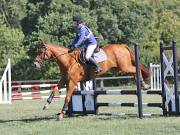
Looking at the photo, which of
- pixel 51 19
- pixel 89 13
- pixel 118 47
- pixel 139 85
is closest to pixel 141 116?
pixel 139 85

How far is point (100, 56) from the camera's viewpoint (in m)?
13.9

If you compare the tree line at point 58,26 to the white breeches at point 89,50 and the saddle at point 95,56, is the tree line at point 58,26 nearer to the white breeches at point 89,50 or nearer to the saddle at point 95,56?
the saddle at point 95,56

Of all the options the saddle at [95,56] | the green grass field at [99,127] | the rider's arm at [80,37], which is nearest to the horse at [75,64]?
the saddle at [95,56]

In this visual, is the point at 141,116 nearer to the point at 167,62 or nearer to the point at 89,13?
the point at 167,62

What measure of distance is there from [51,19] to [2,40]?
5569 mm

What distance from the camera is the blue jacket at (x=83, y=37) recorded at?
13.4 m

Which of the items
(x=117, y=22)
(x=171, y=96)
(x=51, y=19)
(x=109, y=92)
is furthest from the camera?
(x=117, y=22)

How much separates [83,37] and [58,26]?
1490 inches

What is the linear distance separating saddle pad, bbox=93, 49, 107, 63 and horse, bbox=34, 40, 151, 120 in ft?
0.39

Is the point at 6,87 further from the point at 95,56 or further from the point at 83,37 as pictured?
the point at 83,37

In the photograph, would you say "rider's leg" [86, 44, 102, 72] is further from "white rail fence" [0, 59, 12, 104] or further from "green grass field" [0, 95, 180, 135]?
"white rail fence" [0, 59, 12, 104]

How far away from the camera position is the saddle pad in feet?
45.2

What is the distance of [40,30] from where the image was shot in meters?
50.4


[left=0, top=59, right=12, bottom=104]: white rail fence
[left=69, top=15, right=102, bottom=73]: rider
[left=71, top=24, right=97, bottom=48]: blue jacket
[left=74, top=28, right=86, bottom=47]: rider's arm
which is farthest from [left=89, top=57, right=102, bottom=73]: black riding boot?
[left=0, top=59, right=12, bottom=104]: white rail fence
